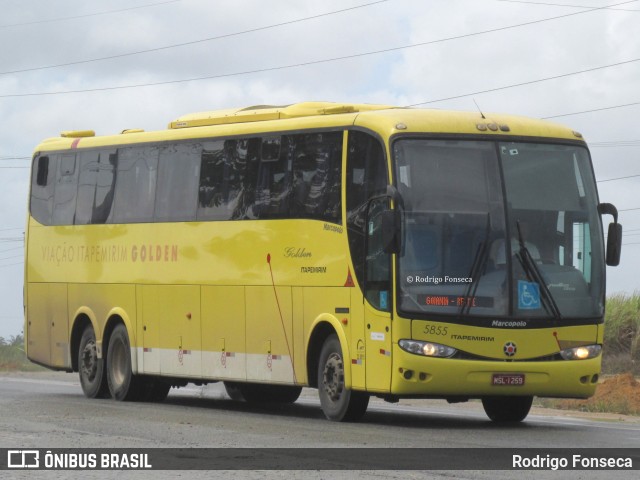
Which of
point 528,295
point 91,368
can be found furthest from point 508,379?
point 91,368

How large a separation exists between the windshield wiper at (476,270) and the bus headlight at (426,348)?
0.44 meters

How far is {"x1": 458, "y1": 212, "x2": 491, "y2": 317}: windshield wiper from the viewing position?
62.8 feet

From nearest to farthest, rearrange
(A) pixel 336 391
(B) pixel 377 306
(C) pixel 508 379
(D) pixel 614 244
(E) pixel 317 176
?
(C) pixel 508 379, (B) pixel 377 306, (D) pixel 614 244, (A) pixel 336 391, (E) pixel 317 176

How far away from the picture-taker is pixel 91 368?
86.9ft

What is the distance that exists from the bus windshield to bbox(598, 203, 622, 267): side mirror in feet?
0.37

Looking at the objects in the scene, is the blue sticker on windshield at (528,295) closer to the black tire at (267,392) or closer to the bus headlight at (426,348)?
the bus headlight at (426,348)

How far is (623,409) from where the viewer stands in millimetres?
26125

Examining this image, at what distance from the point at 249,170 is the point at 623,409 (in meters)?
7.68

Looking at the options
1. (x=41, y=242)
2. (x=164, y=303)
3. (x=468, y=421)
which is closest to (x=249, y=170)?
(x=164, y=303)

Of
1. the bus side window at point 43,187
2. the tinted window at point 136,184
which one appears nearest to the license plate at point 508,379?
the tinted window at point 136,184

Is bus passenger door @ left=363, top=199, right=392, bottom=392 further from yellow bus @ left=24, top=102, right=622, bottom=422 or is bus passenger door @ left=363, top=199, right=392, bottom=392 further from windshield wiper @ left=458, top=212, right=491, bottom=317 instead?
windshield wiper @ left=458, top=212, right=491, bottom=317

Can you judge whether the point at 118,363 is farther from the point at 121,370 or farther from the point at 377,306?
the point at 377,306

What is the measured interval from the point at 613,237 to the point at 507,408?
8.96 ft

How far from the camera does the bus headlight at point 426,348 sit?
62.6ft
